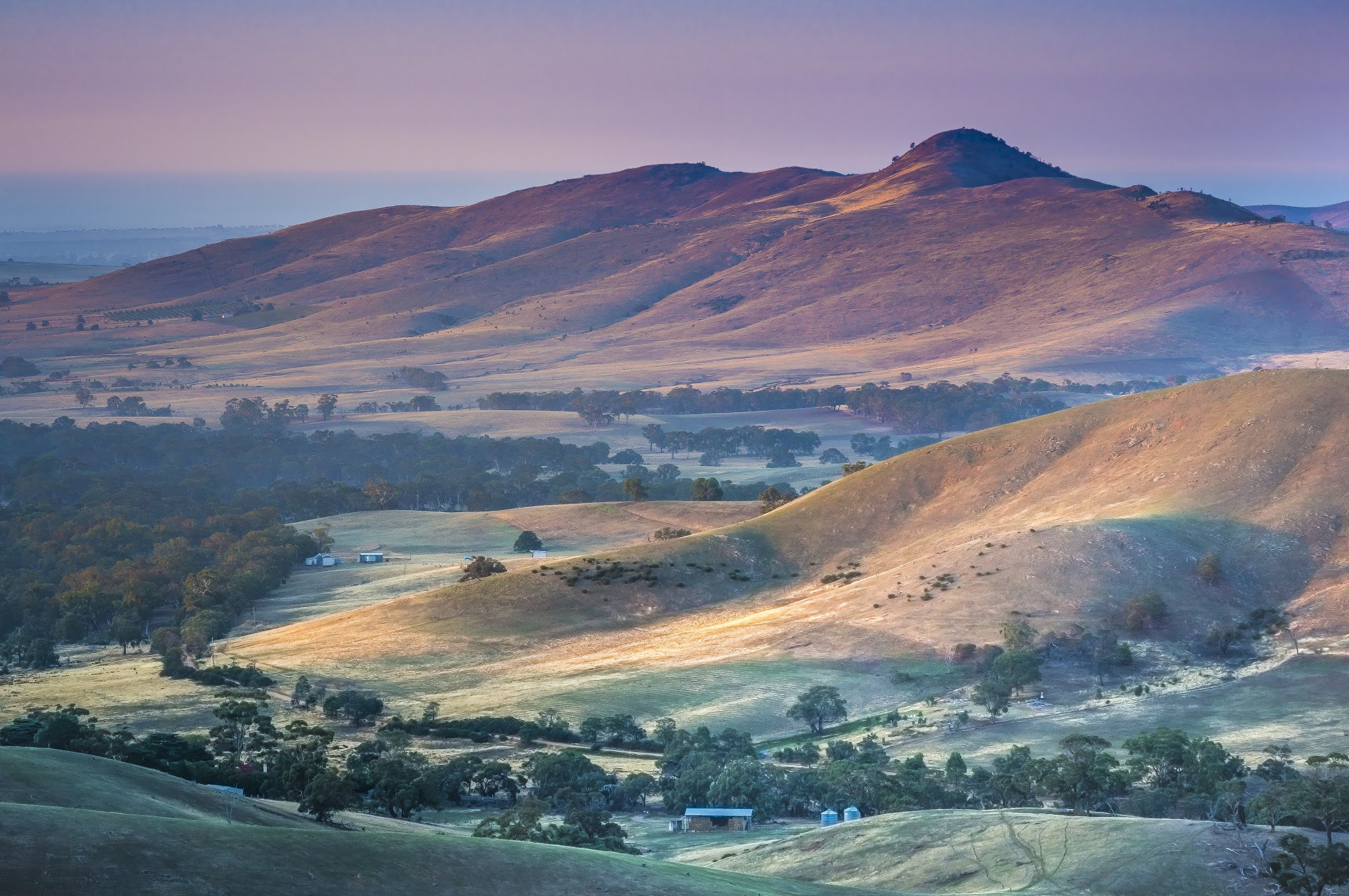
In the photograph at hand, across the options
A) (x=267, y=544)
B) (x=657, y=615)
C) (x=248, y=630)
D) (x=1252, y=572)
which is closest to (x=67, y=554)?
(x=267, y=544)

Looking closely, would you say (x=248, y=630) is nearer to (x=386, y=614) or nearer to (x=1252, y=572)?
(x=386, y=614)

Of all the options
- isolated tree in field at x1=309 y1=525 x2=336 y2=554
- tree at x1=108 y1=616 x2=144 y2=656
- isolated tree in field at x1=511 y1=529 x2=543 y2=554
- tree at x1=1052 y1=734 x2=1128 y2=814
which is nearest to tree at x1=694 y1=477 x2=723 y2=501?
isolated tree in field at x1=511 y1=529 x2=543 y2=554

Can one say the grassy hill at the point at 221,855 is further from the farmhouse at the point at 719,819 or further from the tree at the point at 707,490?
the tree at the point at 707,490

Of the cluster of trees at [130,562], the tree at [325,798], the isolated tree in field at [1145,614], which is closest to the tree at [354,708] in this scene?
the cluster of trees at [130,562]

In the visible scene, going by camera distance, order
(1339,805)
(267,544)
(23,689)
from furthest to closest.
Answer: (267,544), (23,689), (1339,805)

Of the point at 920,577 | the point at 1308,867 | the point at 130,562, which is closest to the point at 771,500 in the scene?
the point at 920,577
